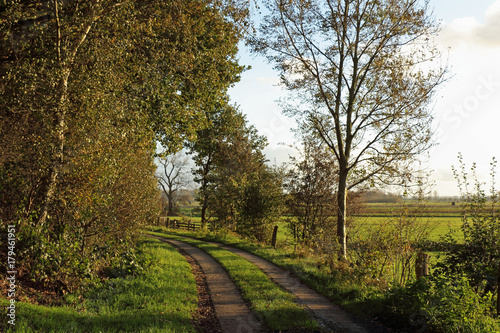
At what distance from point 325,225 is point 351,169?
6.39m

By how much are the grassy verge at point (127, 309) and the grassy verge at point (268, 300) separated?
1568mm

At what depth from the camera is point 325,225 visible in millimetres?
22750

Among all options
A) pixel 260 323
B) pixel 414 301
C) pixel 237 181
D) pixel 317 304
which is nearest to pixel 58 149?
pixel 260 323

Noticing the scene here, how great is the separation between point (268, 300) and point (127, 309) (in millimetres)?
3507

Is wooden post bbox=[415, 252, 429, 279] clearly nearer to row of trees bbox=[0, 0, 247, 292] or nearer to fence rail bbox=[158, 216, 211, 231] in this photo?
row of trees bbox=[0, 0, 247, 292]

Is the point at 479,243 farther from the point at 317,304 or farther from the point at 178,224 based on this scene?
the point at 178,224

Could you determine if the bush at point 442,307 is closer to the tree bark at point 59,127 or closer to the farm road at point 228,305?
the farm road at point 228,305

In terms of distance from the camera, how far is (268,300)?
9016mm

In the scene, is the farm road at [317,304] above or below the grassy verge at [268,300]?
below

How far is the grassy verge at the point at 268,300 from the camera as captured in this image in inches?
295

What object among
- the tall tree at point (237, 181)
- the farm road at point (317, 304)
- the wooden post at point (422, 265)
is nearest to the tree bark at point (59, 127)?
the farm road at point (317, 304)

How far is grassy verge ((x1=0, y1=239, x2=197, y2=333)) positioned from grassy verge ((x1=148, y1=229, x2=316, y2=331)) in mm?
1568

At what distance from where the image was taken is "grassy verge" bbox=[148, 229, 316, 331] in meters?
7.48

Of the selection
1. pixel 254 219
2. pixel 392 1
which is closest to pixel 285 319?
pixel 392 1
